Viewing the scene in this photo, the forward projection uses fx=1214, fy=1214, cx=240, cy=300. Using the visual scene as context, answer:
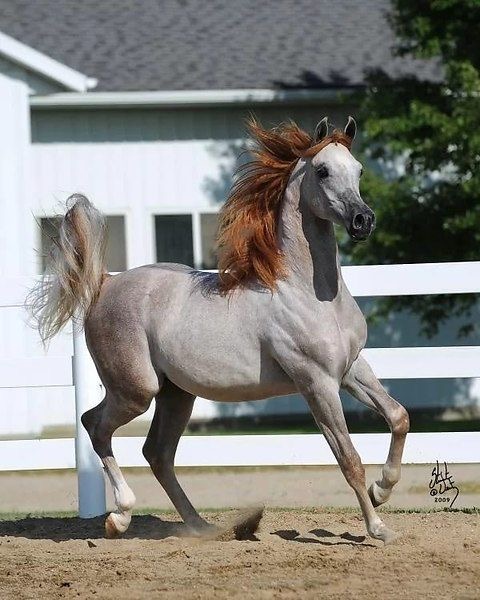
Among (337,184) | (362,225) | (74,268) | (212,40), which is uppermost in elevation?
(212,40)

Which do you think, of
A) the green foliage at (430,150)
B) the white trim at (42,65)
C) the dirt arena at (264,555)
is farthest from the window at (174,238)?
the dirt arena at (264,555)

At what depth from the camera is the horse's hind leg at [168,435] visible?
6957mm

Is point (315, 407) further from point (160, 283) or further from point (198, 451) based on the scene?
point (198, 451)

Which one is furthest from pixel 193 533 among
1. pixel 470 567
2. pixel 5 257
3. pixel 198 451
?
pixel 5 257

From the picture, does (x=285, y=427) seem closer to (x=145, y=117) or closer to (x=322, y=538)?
(x=145, y=117)

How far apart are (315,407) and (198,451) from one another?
2004 millimetres

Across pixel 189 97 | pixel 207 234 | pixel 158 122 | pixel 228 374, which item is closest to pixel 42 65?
pixel 158 122

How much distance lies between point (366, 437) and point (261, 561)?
212 centimetres

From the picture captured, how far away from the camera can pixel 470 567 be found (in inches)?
215

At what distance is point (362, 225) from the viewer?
5.80 m

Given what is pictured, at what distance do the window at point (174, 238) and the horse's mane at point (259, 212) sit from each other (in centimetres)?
890

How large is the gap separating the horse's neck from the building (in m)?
7.97

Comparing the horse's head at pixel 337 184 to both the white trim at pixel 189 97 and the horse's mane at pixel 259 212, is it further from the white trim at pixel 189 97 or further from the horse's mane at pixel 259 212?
the white trim at pixel 189 97
